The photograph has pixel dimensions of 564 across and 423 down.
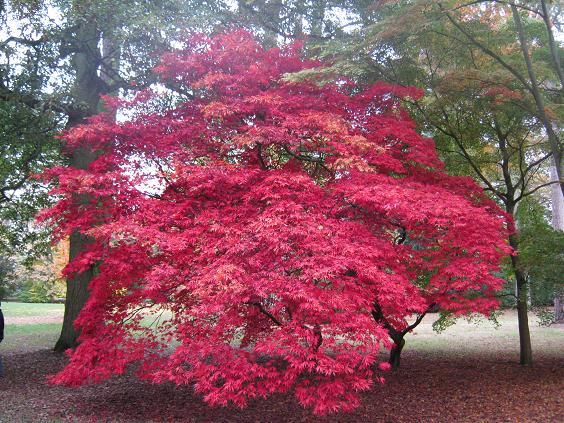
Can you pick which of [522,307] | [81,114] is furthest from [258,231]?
[522,307]

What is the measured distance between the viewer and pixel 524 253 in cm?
827

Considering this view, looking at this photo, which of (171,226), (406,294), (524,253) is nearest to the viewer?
(406,294)

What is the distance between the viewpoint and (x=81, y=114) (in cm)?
932

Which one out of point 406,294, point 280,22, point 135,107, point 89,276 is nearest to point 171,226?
point 135,107

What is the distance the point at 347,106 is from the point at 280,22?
16.5 feet

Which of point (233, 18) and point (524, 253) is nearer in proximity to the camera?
point (524, 253)

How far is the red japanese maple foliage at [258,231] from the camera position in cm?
467

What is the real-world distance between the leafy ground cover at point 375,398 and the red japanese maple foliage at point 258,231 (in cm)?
82

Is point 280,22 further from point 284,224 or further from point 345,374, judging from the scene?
point 345,374

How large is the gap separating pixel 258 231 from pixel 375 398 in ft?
12.7

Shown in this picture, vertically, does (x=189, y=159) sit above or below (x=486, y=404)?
above

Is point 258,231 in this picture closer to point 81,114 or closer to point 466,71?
point 466,71

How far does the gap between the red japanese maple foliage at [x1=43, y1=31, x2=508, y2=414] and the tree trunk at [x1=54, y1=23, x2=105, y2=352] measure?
283 cm

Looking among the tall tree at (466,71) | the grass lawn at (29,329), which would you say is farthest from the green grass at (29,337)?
the tall tree at (466,71)
